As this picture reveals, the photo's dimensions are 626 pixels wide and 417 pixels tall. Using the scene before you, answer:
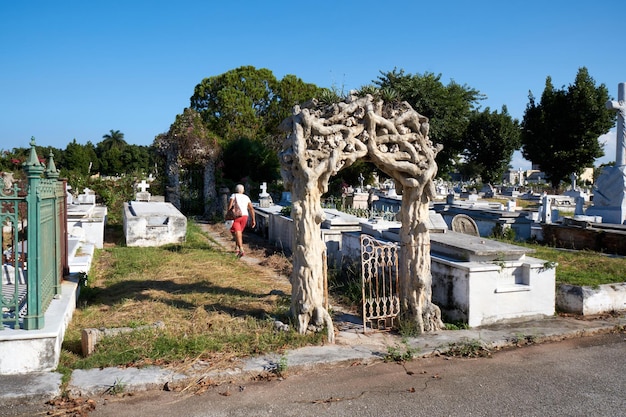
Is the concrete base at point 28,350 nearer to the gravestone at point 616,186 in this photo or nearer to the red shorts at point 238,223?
the red shorts at point 238,223

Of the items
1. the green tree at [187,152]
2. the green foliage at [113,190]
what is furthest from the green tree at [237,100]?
the green foliage at [113,190]

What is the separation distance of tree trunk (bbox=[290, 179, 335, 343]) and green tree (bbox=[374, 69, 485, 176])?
27473 mm

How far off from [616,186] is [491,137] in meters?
25.8

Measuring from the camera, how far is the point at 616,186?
45.3ft

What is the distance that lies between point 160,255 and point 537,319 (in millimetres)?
7455

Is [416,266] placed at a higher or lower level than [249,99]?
lower

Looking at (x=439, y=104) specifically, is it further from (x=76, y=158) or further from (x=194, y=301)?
(x=76, y=158)

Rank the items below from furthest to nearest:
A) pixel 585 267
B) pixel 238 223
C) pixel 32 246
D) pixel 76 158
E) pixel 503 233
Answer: pixel 76 158 < pixel 503 233 < pixel 238 223 < pixel 585 267 < pixel 32 246

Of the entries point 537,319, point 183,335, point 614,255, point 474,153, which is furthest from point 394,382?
point 474,153

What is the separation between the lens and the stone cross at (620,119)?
14000mm

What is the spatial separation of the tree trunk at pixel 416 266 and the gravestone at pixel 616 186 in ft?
32.6

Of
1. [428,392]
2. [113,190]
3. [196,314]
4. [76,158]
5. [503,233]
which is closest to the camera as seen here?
[428,392]

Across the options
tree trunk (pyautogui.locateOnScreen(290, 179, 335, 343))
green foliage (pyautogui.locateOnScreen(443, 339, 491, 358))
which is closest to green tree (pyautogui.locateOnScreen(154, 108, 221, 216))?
tree trunk (pyautogui.locateOnScreen(290, 179, 335, 343))

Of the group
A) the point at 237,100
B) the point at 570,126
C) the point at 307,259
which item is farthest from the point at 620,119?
the point at 237,100
